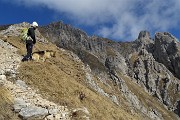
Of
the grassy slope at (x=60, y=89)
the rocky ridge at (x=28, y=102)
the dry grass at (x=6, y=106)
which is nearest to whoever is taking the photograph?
the dry grass at (x=6, y=106)

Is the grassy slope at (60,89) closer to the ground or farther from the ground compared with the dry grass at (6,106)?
farther from the ground

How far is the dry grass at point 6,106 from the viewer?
765 inches

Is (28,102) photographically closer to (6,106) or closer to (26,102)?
(26,102)

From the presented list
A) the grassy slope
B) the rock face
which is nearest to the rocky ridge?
the rock face

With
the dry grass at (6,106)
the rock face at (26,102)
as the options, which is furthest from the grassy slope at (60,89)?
the dry grass at (6,106)

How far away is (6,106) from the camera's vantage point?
2052 centimetres

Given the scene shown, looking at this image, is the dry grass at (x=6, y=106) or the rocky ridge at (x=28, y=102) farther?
the rocky ridge at (x=28, y=102)

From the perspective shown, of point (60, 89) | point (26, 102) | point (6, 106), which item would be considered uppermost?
point (60, 89)

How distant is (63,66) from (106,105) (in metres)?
9.43

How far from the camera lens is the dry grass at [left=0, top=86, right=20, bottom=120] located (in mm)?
19438

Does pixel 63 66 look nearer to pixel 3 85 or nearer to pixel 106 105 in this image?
pixel 106 105

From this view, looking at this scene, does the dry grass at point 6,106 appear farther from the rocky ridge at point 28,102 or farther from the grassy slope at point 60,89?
the grassy slope at point 60,89

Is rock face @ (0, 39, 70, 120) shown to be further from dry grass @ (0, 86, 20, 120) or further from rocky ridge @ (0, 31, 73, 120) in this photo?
dry grass @ (0, 86, 20, 120)

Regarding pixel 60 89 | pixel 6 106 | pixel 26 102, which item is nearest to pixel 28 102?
pixel 26 102
